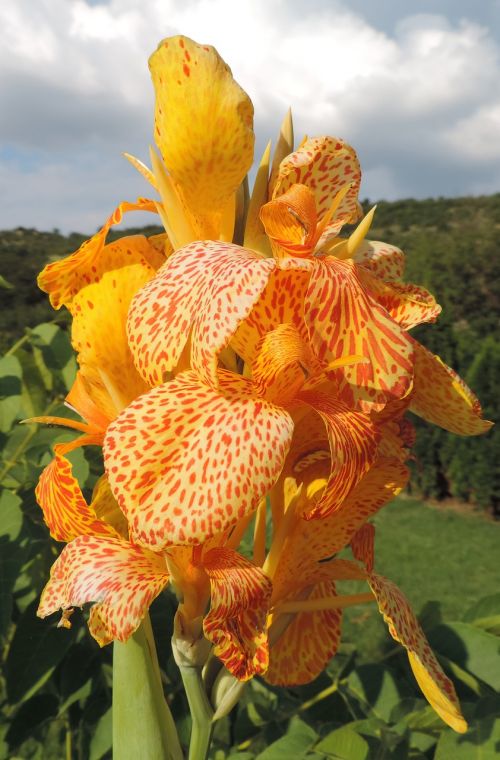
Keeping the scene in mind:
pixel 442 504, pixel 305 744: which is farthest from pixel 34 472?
pixel 442 504

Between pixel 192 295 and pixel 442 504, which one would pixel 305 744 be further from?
pixel 442 504

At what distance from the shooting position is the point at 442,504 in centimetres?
923

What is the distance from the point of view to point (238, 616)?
0.78 m

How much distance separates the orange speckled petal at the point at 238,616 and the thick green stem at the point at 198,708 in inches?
4.6

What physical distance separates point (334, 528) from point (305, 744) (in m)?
0.34

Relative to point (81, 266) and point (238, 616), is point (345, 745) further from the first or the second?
point (81, 266)

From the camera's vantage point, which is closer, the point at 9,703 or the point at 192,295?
the point at 192,295

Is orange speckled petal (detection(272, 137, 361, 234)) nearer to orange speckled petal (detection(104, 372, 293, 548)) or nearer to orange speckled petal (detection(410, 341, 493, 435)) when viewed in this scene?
orange speckled petal (detection(410, 341, 493, 435))

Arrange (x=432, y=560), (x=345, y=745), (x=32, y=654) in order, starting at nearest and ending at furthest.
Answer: (x=345, y=745)
(x=32, y=654)
(x=432, y=560)

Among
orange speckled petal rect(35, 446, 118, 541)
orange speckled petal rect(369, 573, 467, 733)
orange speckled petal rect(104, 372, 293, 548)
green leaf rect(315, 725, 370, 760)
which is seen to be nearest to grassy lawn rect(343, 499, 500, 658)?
green leaf rect(315, 725, 370, 760)

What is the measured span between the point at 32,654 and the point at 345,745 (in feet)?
2.25

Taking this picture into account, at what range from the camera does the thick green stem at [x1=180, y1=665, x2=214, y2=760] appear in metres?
0.88

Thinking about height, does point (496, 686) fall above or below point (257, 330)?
below

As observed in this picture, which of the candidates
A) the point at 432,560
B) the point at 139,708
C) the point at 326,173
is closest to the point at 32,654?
→ the point at 139,708
